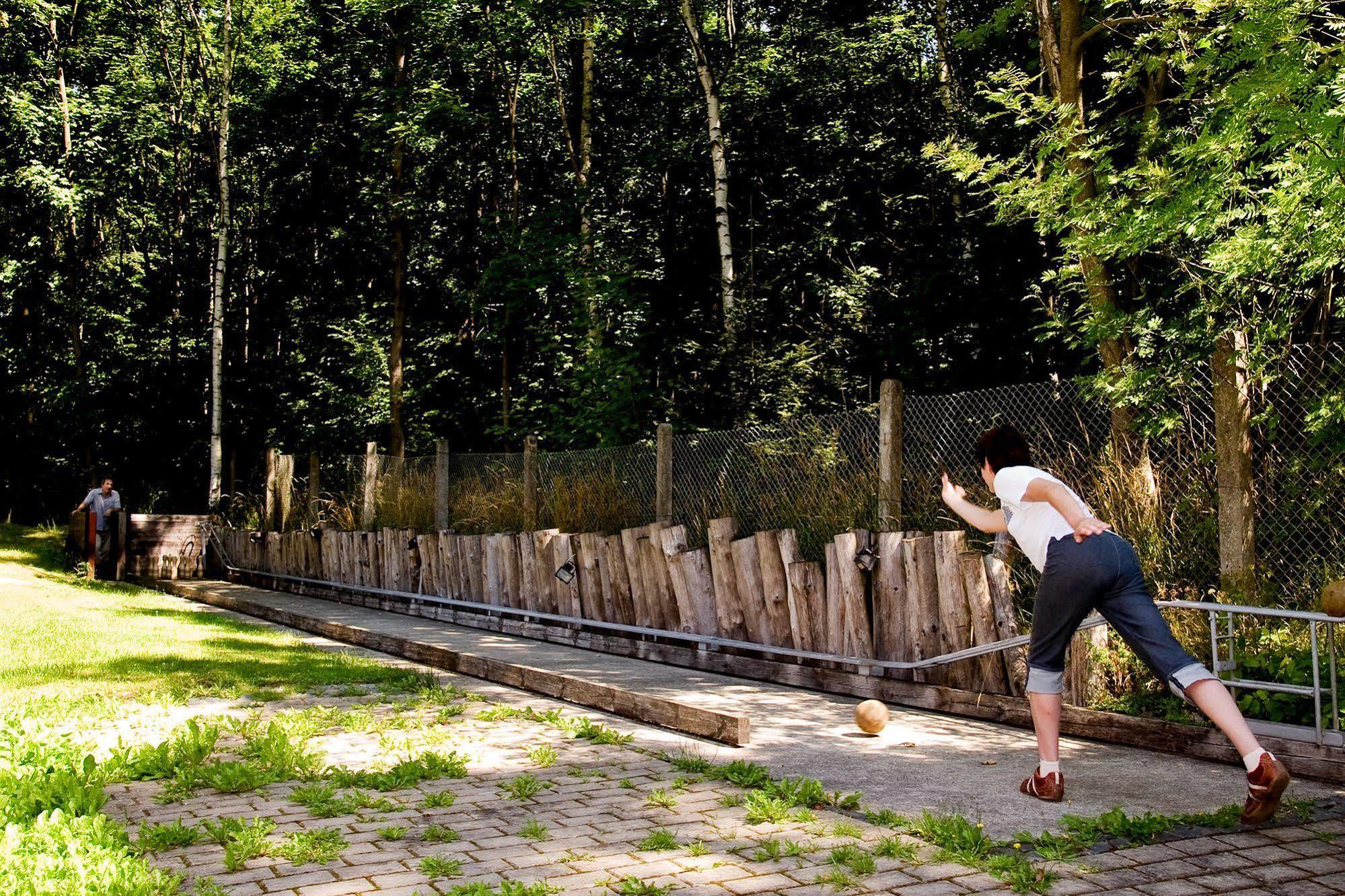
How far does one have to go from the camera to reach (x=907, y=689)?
801 cm

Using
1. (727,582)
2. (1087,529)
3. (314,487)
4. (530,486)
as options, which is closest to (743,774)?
(1087,529)

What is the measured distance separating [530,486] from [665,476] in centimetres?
283

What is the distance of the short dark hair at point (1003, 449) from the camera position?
5754 millimetres

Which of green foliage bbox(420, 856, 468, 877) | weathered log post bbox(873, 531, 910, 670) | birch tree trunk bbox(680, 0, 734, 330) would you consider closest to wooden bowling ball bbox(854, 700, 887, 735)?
weathered log post bbox(873, 531, 910, 670)

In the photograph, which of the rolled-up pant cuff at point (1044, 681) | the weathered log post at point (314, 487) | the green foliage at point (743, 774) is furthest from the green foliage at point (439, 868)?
the weathered log post at point (314, 487)

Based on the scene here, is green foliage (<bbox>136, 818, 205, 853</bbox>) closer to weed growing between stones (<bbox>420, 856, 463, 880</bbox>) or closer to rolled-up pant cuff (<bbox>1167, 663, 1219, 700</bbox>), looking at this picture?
weed growing between stones (<bbox>420, 856, 463, 880</bbox>)

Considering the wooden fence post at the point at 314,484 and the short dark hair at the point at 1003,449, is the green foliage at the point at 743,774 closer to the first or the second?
the short dark hair at the point at 1003,449

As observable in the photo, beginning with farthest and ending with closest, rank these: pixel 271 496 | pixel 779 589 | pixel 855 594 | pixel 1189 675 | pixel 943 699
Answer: pixel 271 496
pixel 779 589
pixel 855 594
pixel 943 699
pixel 1189 675

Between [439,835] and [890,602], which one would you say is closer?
[439,835]

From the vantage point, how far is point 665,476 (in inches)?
467

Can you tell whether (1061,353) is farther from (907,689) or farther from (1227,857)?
(1227,857)

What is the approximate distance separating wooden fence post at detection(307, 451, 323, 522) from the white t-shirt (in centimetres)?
1645

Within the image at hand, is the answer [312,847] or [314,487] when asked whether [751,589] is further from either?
[314,487]

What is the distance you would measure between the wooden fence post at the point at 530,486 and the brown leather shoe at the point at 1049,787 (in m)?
9.40
